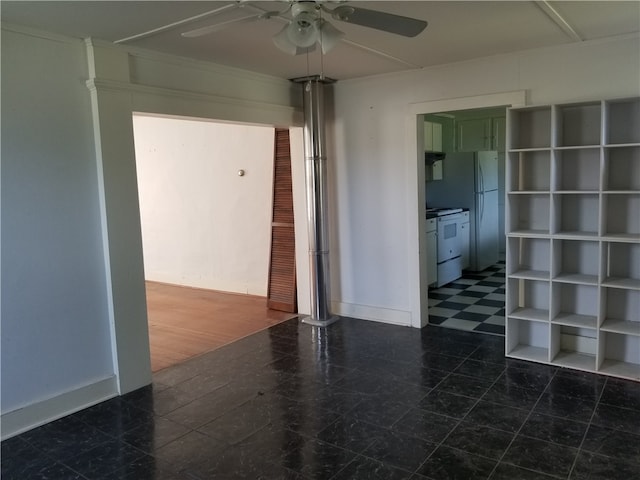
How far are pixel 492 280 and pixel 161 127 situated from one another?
187 inches

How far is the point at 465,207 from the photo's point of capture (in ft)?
22.1

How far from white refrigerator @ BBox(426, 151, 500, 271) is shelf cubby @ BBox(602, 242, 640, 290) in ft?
10.5

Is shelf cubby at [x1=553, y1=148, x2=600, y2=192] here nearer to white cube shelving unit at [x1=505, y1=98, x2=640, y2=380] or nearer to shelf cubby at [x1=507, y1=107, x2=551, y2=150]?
white cube shelving unit at [x1=505, y1=98, x2=640, y2=380]

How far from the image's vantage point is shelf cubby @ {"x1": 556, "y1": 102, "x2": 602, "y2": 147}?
3.49 metres

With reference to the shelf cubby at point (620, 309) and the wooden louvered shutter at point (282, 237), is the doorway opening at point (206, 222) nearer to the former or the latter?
the wooden louvered shutter at point (282, 237)

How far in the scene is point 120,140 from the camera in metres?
3.21

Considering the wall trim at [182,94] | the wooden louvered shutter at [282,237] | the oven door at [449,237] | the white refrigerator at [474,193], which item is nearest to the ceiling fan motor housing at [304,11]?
the wall trim at [182,94]

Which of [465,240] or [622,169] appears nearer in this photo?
[622,169]

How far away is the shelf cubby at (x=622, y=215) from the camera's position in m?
3.39

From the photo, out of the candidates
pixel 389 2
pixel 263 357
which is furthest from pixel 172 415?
pixel 389 2

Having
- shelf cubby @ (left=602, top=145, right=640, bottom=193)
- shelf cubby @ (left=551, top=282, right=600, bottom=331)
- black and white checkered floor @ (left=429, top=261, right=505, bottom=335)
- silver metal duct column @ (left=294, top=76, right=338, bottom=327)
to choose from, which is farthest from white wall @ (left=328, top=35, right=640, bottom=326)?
shelf cubby @ (left=551, top=282, right=600, bottom=331)

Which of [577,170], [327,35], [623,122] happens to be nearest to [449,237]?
[577,170]

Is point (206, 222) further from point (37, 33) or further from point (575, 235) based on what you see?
point (575, 235)

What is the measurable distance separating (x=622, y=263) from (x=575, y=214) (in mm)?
454
